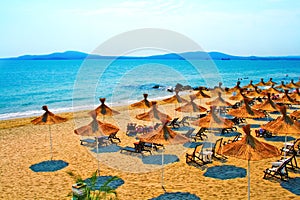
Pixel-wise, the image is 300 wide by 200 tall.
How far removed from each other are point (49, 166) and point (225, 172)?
20.2ft

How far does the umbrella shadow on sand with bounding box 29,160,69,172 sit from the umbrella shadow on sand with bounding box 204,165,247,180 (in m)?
5.14

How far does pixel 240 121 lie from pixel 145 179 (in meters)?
10.2

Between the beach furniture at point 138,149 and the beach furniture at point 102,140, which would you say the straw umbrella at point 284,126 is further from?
the beach furniture at point 102,140

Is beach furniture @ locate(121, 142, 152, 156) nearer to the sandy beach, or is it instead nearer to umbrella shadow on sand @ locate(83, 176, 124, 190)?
the sandy beach

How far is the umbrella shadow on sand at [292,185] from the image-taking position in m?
8.48

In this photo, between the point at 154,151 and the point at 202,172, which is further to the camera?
the point at 154,151

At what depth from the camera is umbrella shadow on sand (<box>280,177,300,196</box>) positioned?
8.48m

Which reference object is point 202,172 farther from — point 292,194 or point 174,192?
point 292,194

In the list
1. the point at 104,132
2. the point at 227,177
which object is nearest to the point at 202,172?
the point at 227,177

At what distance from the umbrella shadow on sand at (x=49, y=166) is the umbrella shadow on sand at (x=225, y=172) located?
5.14 m

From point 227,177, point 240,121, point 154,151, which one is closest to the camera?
point 227,177

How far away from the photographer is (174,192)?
8625 millimetres

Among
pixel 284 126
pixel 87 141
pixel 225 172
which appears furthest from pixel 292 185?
pixel 87 141

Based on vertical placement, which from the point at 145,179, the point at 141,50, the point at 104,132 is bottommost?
the point at 145,179
